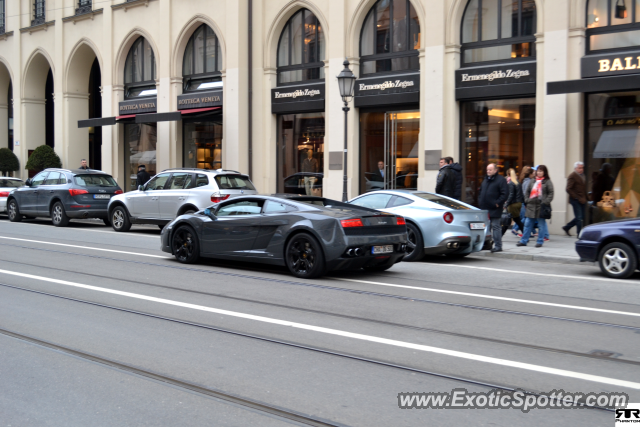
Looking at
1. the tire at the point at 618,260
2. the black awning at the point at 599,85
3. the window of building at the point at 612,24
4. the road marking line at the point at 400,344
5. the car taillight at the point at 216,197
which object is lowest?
the road marking line at the point at 400,344

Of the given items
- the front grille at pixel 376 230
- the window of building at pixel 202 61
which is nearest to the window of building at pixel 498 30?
the front grille at pixel 376 230

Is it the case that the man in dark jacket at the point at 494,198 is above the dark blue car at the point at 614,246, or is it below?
above

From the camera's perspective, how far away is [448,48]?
1925cm

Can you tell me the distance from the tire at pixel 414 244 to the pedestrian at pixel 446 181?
3.77m

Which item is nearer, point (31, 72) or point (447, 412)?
point (447, 412)

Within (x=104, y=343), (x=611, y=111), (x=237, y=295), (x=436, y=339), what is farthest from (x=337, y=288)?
(x=611, y=111)

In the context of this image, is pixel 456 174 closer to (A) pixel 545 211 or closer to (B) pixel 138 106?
(A) pixel 545 211

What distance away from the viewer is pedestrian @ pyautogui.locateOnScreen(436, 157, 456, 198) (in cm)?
1648

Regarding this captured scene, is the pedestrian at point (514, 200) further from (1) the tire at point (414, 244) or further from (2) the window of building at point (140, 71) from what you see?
(2) the window of building at point (140, 71)

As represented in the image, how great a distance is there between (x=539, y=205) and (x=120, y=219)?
37.0 feet

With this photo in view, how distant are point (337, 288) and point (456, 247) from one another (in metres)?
4.07

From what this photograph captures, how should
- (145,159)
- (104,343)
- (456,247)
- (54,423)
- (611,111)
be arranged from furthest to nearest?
1. (145,159)
2. (611,111)
3. (456,247)
4. (104,343)
5. (54,423)

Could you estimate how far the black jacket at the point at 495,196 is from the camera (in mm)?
14133

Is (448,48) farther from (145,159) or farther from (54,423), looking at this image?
(54,423)
